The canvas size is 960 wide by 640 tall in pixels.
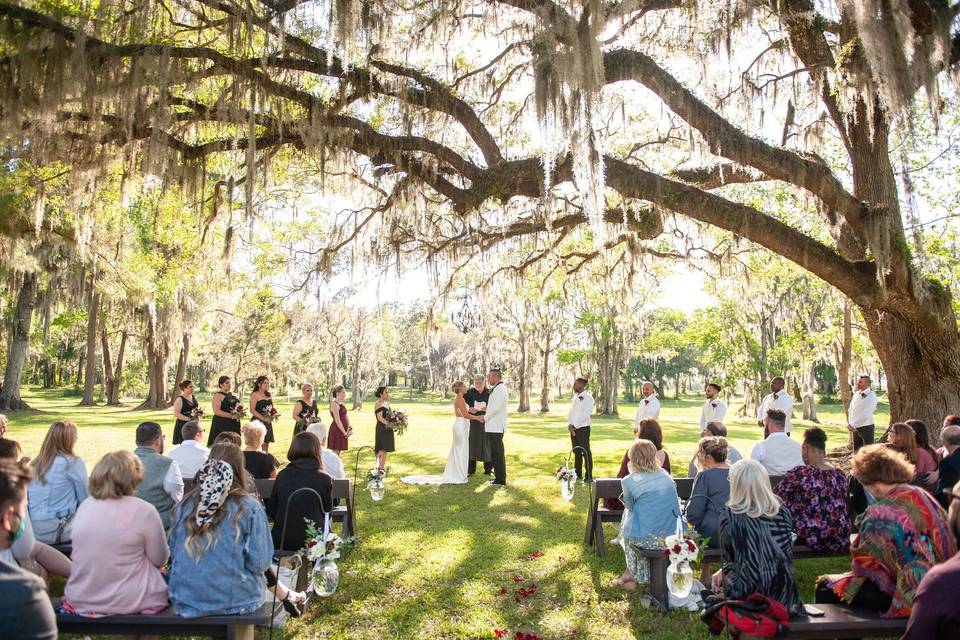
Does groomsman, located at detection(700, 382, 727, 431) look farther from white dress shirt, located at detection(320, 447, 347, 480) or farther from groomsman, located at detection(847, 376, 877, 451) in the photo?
white dress shirt, located at detection(320, 447, 347, 480)

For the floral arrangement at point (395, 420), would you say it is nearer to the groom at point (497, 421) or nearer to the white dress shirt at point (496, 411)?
the groom at point (497, 421)

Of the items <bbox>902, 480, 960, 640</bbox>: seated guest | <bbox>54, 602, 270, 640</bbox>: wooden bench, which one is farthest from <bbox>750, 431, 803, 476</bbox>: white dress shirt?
<bbox>54, 602, 270, 640</bbox>: wooden bench

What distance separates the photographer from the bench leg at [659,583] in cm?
458

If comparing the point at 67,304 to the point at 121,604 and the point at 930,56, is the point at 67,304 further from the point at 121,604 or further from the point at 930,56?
the point at 930,56

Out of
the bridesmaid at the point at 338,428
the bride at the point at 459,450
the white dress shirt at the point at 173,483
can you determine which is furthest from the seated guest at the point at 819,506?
the bridesmaid at the point at 338,428

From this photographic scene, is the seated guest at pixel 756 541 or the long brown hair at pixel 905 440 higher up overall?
the long brown hair at pixel 905 440

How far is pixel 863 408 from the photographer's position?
11047mm

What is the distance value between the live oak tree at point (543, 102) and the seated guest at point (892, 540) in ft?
→ 14.3

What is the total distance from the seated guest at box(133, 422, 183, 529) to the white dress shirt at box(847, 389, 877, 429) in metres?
10.6

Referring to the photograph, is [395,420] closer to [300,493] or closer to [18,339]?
[300,493]

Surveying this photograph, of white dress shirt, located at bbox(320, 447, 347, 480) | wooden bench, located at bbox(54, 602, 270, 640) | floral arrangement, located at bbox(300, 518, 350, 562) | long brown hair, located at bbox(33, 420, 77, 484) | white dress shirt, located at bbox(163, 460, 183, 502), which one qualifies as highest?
long brown hair, located at bbox(33, 420, 77, 484)

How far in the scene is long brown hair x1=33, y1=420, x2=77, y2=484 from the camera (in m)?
4.45

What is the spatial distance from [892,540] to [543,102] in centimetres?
536

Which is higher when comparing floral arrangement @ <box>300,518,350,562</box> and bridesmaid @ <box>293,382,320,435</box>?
bridesmaid @ <box>293,382,320,435</box>
